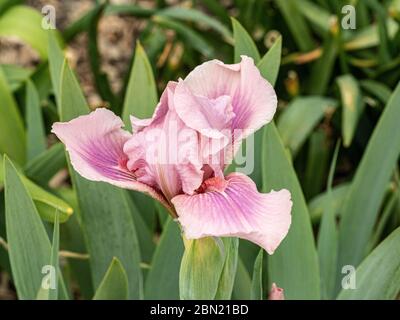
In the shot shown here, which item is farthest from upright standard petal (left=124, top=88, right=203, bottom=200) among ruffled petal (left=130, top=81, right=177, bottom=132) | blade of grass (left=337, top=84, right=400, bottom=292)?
blade of grass (left=337, top=84, right=400, bottom=292)

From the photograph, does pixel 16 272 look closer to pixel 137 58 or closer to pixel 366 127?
pixel 137 58

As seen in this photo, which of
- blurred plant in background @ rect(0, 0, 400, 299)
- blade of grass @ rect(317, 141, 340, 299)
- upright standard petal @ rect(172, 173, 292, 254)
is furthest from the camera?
blade of grass @ rect(317, 141, 340, 299)

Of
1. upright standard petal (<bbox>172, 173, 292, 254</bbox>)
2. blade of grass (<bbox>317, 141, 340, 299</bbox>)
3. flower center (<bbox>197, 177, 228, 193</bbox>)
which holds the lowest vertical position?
blade of grass (<bbox>317, 141, 340, 299</bbox>)

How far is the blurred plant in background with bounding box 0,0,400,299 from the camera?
0.80 meters

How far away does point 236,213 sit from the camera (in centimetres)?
59

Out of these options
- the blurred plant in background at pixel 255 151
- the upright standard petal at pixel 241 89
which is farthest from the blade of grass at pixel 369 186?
the upright standard petal at pixel 241 89

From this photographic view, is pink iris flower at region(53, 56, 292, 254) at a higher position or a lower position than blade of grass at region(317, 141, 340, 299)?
higher

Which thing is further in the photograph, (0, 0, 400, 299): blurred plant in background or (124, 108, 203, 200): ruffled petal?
(0, 0, 400, 299): blurred plant in background

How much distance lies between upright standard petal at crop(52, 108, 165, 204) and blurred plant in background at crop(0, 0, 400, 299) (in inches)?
3.0

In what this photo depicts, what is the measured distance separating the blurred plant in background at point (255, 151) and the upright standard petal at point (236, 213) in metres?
0.05

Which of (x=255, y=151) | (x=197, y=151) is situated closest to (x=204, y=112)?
(x=197, y=151)

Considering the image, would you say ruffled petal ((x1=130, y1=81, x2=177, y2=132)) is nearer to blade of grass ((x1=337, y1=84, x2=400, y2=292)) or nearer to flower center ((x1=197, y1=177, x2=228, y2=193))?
flower center ((x1=197, y1=177, x2=228, y2=193))

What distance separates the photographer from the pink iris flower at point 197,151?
0.59m
